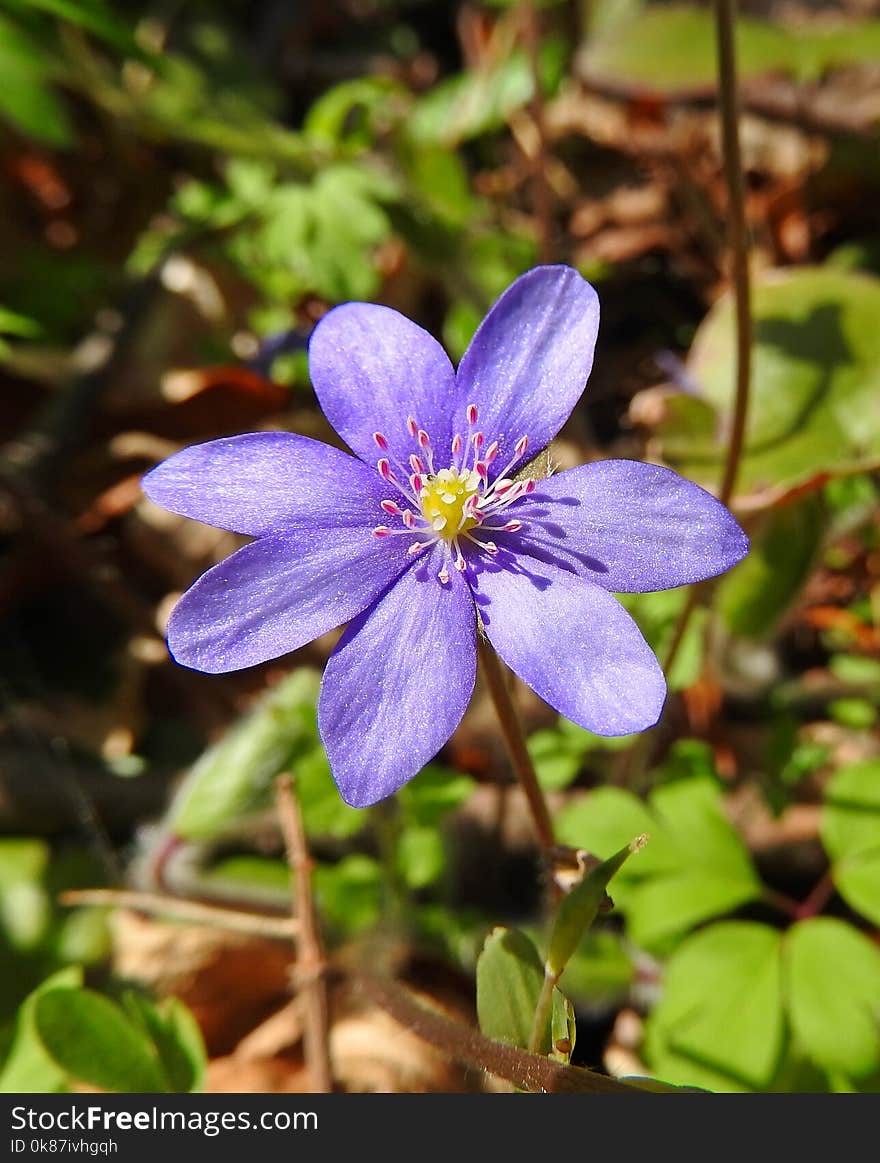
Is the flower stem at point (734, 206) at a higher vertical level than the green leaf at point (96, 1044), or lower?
higher

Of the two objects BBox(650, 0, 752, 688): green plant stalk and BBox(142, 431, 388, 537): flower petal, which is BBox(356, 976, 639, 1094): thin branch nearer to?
BBox(142, 431, 388, 537): flower petal

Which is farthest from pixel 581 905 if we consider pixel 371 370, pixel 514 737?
pixel 371 370

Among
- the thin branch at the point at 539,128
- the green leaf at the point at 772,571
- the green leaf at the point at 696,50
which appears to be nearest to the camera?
the green leaf at the point at 772,571

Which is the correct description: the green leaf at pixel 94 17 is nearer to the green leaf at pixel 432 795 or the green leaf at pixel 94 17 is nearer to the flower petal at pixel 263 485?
the flower petal at pixel 263 485

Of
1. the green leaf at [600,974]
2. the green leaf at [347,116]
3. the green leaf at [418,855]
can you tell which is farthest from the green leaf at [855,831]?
the green leaf at [347,116]

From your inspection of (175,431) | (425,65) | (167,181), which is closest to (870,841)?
(175,431)

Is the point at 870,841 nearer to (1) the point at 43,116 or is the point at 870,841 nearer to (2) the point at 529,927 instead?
(2) the point at 529,927

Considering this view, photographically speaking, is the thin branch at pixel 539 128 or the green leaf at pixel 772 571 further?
the thin branch at pixel 539 128
